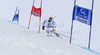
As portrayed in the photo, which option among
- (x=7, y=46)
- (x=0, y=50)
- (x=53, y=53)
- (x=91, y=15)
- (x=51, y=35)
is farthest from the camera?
(x=51, y=35)

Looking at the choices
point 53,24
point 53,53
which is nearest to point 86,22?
point 53,24

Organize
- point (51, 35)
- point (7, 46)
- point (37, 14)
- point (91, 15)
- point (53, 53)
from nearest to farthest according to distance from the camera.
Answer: point (7, 46), point (53, 53), point (91, 15), point (51, 35), point (37, 14)

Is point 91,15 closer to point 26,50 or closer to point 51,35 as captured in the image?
point 51,35

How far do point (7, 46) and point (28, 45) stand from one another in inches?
26.3

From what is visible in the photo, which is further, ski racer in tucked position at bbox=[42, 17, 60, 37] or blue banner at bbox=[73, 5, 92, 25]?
ski racer in tucked position at bbox=[42, 17, 60, 37]

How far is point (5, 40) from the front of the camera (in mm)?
4133

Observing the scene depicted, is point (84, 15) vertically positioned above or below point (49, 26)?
above

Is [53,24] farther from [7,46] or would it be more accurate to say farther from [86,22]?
[7,46]

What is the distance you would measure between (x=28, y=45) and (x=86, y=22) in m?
3.97

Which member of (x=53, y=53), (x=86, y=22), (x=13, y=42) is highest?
(x=86, y=22)

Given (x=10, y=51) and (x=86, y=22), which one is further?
(x=86, y=22)

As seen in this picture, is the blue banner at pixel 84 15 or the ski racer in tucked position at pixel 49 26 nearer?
the blue banner at pixel 84 15

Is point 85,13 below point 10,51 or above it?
above

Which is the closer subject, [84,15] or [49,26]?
[84,15]
